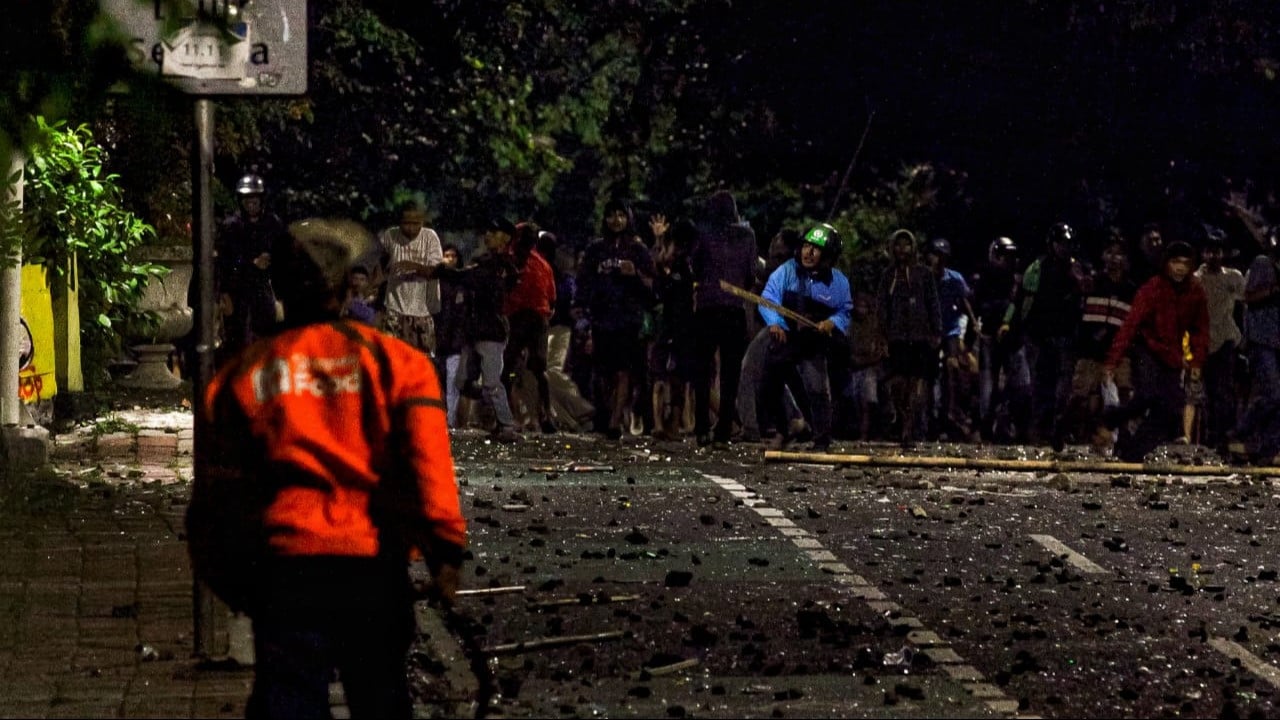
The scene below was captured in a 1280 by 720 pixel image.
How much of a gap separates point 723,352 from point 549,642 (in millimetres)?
11093

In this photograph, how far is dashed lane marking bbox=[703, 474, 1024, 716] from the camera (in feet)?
29.7

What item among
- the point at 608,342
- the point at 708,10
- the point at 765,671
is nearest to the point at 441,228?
the point at 708,10

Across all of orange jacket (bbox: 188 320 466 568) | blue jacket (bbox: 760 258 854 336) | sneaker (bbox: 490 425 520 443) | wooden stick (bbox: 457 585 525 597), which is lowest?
wooden stick (bbox: 457 585 525 597)

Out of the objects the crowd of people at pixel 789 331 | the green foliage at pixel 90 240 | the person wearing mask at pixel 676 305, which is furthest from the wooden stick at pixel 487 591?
the person wearing mask at pixel 676 305

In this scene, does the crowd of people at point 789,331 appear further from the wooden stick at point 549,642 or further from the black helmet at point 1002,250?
the wooden stick at point 549,642

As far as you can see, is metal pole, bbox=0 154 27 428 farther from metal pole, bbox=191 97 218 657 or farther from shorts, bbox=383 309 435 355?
metal pole, bbox=191 97 218 657

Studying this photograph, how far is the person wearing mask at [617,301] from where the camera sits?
21.5m

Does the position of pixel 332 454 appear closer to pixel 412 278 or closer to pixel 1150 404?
pixel 1150 404

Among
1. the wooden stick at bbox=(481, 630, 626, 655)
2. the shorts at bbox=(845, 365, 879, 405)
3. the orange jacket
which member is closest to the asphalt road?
the wooden stick at bbox=(481, 630, 626, 655)

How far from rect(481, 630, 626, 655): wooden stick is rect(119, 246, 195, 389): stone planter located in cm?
1595

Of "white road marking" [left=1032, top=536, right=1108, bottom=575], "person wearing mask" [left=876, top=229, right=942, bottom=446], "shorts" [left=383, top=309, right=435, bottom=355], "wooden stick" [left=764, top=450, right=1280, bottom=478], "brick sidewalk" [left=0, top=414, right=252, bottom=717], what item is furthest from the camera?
"shorts" [left=383, top=309, right=435, bottom=355]

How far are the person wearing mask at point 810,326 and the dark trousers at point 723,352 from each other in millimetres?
404

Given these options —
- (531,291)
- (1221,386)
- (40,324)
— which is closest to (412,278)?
(531,291)

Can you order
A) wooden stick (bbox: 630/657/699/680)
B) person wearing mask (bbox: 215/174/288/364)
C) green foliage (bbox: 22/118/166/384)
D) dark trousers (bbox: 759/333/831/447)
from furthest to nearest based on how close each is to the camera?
person wearing mask (bbox: 215/174/288/364)
dark trousers (bbox: 759/333/831/447)
green foliage (bbox: 22/118/166/384)
wooden stick (bbox: 630/657/699/680)
